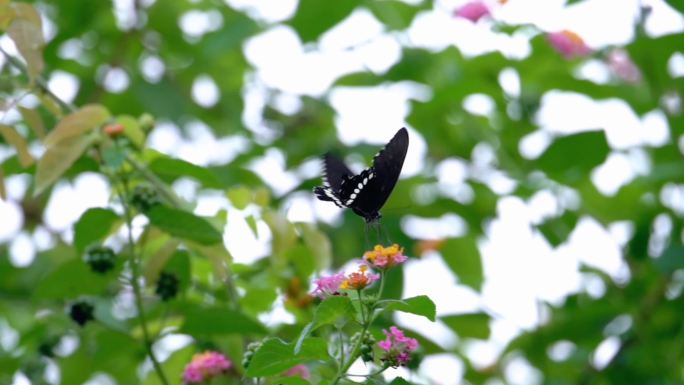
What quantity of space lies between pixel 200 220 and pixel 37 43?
19.8 inches

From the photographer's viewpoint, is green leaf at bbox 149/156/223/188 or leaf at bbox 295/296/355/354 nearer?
leaf at bbox 295/296/355/354

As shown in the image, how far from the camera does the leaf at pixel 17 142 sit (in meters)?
2.34

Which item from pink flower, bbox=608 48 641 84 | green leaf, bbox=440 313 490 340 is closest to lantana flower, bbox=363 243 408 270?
green leaf, bbox=440 313 490 340

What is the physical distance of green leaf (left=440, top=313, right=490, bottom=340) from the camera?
331cm

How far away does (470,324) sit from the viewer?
10.9ft

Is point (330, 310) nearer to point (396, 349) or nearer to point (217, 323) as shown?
point (396, 349)

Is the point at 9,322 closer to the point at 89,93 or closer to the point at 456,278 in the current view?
the point at 89,93

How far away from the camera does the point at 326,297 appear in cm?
166

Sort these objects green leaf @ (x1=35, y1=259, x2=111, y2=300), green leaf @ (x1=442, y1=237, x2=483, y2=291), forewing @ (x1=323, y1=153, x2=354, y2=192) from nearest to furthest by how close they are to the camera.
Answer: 1. forewing @ (x1=323, y1=153, x2=354, y2=192)
2. green leaf @ (x1=35, y1=259, x2=111, y2=300)
3. green leaf @ (x1=442, y1=237, x2=483, y2=291)

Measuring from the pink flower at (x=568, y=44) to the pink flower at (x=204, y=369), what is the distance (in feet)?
5.68

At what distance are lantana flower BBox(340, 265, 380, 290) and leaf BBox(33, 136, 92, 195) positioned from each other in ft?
2.86

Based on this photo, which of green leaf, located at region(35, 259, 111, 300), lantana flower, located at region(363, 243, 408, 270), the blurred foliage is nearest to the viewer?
lantana flower, located at region(363, 243, 408, 270)

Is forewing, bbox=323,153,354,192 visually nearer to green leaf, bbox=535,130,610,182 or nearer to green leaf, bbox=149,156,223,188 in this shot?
green leaf, bbox=149,156,223,188

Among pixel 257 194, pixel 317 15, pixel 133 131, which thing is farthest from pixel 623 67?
pixel 133 131
